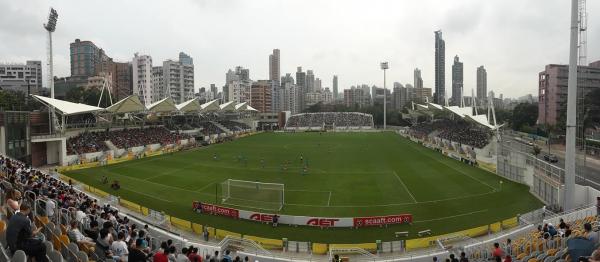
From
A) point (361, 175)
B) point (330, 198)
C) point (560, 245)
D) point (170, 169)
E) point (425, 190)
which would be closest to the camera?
point (560, 245)

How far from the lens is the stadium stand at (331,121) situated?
116m

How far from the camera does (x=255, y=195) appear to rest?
25500 millimetres

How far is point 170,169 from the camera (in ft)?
126

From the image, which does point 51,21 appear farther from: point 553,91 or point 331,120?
point 331,120

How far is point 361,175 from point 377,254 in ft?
59.9

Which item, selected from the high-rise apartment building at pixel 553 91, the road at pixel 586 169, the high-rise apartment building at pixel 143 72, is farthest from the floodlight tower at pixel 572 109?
the high-rise apartment building at pixel 143 72

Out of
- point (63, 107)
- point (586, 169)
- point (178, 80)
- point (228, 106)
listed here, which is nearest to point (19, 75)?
point (178, 80)

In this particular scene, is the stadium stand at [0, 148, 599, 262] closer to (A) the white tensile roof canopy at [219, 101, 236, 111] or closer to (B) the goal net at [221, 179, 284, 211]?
(B) the goal net at [221, 179, 284, 211]

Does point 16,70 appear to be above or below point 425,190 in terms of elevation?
above

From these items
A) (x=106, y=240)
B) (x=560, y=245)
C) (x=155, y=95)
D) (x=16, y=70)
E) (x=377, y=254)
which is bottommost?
(x=377, y=254)

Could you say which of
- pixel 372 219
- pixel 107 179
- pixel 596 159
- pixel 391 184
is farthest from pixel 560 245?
pixel 596 159

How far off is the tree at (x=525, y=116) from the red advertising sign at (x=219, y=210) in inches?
3267

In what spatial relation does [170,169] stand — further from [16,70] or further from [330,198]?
[16,70]

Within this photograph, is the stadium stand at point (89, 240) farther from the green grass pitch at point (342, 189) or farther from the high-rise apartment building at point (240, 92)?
the high-rise apartment building at point (240, 92)
